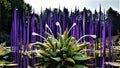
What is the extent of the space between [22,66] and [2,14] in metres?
12.7

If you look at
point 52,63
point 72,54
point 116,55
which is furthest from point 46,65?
point 116,55

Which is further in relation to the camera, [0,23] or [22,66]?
[0,23]

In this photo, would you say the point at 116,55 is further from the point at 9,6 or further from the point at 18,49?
the point at 9,6

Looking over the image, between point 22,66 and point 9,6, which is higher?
point 9,6

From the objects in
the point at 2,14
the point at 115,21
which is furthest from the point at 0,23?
the point at 115,21

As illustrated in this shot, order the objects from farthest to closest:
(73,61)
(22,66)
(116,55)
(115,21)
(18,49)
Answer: (115,21)
(116,55)
(22,66)
(18,49)
(73,61)

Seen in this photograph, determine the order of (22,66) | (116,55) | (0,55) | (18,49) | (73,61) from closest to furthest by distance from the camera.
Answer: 1. (73,61)
2. (0,55)
3. (18,49)
4. (22,66)
5. (116,55)

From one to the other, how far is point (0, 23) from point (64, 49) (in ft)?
52.9

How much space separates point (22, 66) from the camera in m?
8.42

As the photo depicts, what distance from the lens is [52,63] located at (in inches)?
196

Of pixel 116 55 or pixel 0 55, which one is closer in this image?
pixel 0 55

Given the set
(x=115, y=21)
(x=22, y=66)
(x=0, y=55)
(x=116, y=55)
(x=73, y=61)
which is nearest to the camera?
(x=73, y=61)

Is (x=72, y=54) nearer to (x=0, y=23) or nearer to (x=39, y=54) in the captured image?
(x=39, y=54)

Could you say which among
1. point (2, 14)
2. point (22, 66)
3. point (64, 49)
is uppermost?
point (2, 14)
